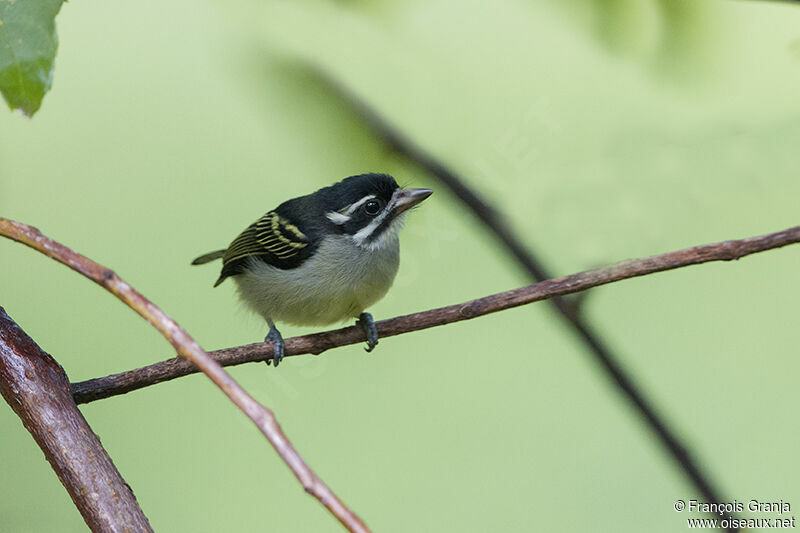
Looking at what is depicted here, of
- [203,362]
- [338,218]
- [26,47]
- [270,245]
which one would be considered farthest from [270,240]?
[203,362]

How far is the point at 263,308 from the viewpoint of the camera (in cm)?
145

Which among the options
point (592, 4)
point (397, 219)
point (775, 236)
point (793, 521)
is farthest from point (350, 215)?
point (793, 521)

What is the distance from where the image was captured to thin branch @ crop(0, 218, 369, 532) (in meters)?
0.44

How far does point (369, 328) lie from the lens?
1.21 m

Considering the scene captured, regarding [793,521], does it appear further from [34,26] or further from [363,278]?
[34,26]

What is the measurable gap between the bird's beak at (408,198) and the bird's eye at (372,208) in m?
0.03

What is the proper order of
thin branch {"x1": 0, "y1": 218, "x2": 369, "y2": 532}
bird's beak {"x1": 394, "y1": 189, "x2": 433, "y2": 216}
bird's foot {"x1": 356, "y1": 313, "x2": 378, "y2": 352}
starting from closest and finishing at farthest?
thin branch {"x1": 0, "y1": 218, "x2": 369, "y2": 532} < bird's foot {"x1": 356, "y1": 313, "x2": 378, "y2": 352} < bird's beak {"x1": 394, "y1": 189, "x2": 433, "y2": 216}

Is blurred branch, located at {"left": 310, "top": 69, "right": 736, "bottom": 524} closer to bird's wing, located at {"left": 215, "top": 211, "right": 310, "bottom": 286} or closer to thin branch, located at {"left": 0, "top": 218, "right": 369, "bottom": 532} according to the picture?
bird's wing, located at {"left": 215, "top": 211, "right": 310, "bottom": 286}

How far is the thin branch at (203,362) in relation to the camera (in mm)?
441

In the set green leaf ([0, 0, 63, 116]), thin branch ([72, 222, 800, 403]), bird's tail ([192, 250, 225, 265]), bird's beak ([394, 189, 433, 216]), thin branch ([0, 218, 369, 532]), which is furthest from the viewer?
bird's tail ([192, 250, 225, 265])

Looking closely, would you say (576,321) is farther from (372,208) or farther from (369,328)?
(372,208)

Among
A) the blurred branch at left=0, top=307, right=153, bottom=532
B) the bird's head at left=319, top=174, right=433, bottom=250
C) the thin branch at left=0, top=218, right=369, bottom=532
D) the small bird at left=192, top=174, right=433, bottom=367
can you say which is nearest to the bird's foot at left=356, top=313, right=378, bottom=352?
the small bird at left=192, top=174, right=433, bottom=367

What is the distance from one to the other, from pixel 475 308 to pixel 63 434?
0.44 m

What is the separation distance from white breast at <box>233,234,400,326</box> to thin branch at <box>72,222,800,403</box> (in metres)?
0.24
